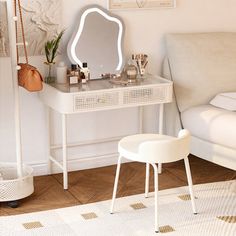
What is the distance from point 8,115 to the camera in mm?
3486

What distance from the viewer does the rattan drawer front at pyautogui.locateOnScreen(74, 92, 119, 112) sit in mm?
3227

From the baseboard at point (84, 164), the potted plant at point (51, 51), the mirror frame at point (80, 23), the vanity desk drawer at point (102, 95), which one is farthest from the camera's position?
the baseboard at point (84, 164)

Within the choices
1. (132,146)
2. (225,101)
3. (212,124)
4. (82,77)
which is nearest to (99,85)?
(82,77)

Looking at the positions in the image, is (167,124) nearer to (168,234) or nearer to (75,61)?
(75,61)

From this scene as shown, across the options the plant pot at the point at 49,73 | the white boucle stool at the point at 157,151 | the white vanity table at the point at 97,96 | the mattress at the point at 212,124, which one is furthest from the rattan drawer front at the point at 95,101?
the mattress at the point at 212,124

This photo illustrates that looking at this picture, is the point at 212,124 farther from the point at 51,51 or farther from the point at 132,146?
the point at 51,51

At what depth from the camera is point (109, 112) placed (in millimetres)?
3830

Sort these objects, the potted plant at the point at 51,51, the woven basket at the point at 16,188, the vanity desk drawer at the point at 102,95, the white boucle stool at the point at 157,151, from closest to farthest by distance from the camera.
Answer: the white boucle stool at the point at 157,151, the woven basket at the point at 16,188, the vanity desk drawer at the point at 102,95, the potted plant at the point at 51,51

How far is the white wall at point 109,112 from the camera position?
3518 mm

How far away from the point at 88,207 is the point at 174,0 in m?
1.64

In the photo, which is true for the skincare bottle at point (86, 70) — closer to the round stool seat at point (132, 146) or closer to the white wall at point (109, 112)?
the white wall at point (109, 112)

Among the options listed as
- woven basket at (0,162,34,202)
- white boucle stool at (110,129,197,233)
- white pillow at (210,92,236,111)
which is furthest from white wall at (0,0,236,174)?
white boucle stool at (110,129,197,233)

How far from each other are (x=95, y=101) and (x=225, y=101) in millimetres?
912

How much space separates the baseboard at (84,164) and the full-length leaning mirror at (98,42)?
23.9 inches
